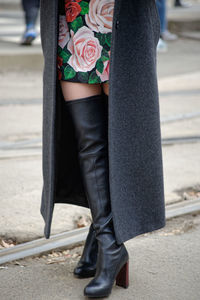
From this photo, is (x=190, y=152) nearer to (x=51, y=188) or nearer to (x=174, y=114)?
(x=174, y=114)

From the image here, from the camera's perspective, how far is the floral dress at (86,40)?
2.22 metres

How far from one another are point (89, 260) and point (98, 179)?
421 millimetres

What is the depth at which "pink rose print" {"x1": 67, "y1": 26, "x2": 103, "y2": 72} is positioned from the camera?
222 cm

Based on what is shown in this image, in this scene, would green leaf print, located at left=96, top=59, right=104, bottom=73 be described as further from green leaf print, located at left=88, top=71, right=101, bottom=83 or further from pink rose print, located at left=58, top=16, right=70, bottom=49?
pink rose print, located at left=58, top=16, right=70, bottom=49

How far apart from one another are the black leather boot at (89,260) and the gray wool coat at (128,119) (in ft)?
0.78

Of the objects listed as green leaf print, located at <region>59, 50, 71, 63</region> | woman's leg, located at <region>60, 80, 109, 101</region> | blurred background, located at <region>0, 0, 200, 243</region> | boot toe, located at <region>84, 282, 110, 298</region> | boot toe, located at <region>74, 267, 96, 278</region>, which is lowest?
blurred background, located at <region>0, 0, 200, 243</region>

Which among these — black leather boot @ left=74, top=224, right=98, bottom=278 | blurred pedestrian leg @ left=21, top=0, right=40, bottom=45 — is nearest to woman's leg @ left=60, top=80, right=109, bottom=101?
black leather boot @ left=74, top=224, right=98, bottom=278

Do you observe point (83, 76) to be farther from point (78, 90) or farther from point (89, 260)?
point (89, 260)

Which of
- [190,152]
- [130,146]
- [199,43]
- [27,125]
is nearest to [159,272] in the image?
[130,146]

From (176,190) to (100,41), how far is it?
159 centimetres

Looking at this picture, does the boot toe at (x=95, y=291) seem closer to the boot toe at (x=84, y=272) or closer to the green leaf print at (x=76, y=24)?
the boot toe at (x=84, y=272)

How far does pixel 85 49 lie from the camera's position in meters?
2.22

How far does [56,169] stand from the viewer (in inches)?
95.0

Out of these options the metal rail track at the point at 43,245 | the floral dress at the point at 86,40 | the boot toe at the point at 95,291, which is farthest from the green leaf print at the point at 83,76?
the metal rail track at the point at 43,245
